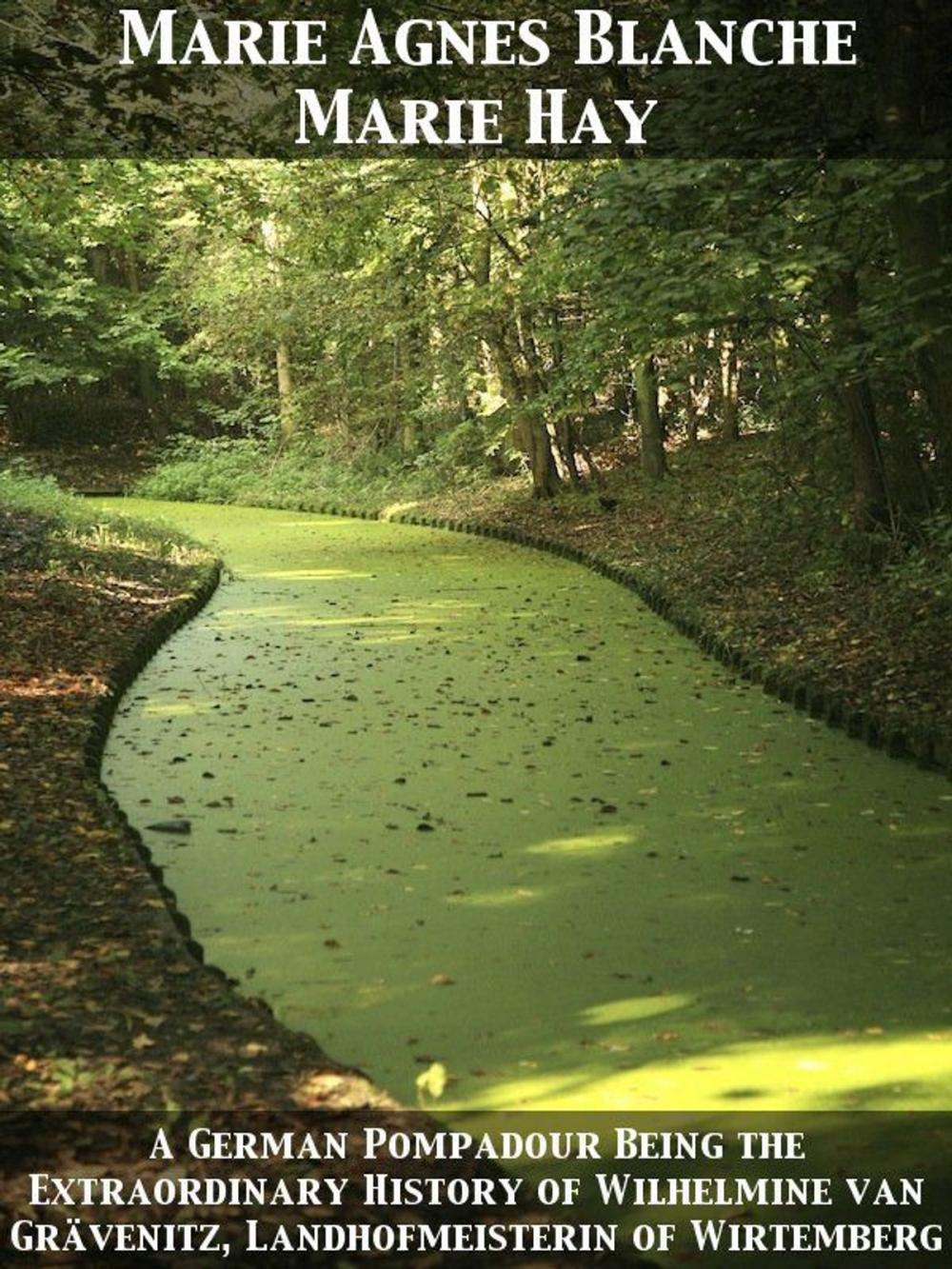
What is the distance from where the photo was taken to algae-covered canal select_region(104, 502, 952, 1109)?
13.5 ft

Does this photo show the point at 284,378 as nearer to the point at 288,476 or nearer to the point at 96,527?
the point at 288,476

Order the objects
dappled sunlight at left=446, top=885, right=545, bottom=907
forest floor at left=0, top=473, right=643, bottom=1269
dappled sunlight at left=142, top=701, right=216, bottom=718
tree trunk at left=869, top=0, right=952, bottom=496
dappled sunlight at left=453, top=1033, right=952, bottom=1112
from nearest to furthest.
→ forest floor at left=0, top=473, right=643, bottom=1269
dappled sunlight at left=453, top=1033, right=952, bottom=1112
dappled sunlight at left=446, top=885, right=545, bottom=907
tree trunk at left=869, top=0, right=952, bottom=496
dappled sunlight at left=142, top=701, right=216, bottom=718

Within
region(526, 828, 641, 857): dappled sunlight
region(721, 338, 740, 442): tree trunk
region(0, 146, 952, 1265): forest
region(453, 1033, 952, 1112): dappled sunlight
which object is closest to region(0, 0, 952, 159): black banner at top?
region(0, 146, 952, 1265): forest

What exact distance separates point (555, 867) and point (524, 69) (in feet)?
29.0

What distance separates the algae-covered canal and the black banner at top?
2.92m

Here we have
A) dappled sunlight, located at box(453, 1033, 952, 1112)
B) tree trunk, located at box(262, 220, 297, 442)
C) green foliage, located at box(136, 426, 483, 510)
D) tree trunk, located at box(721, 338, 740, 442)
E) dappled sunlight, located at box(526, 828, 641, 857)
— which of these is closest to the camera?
dappled sunlight, located at box(453, 1033, 952, 1112)

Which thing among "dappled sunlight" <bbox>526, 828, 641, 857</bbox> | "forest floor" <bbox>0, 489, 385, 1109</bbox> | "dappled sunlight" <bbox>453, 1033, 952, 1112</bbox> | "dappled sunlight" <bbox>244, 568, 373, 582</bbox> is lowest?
"dappled sunlight" <bbox>453, 1033, 952, 1112</bbox>

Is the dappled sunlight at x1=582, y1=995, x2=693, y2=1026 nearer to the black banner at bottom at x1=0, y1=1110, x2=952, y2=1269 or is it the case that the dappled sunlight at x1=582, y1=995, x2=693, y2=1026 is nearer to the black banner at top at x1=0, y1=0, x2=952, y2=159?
the black banner at bottom at x1=0, y1=1110, x2=952, y2=1269

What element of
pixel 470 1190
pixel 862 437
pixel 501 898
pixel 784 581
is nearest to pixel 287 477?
pixel 784 581

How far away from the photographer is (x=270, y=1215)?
303 centimetres

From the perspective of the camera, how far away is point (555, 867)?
5793mm

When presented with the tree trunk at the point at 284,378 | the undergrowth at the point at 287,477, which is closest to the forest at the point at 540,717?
the undergrowth at the point at 287,477

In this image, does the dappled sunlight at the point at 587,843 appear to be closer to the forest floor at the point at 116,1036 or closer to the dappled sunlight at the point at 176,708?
the forest floor at the point at 116,1036

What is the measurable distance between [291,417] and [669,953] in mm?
23086
